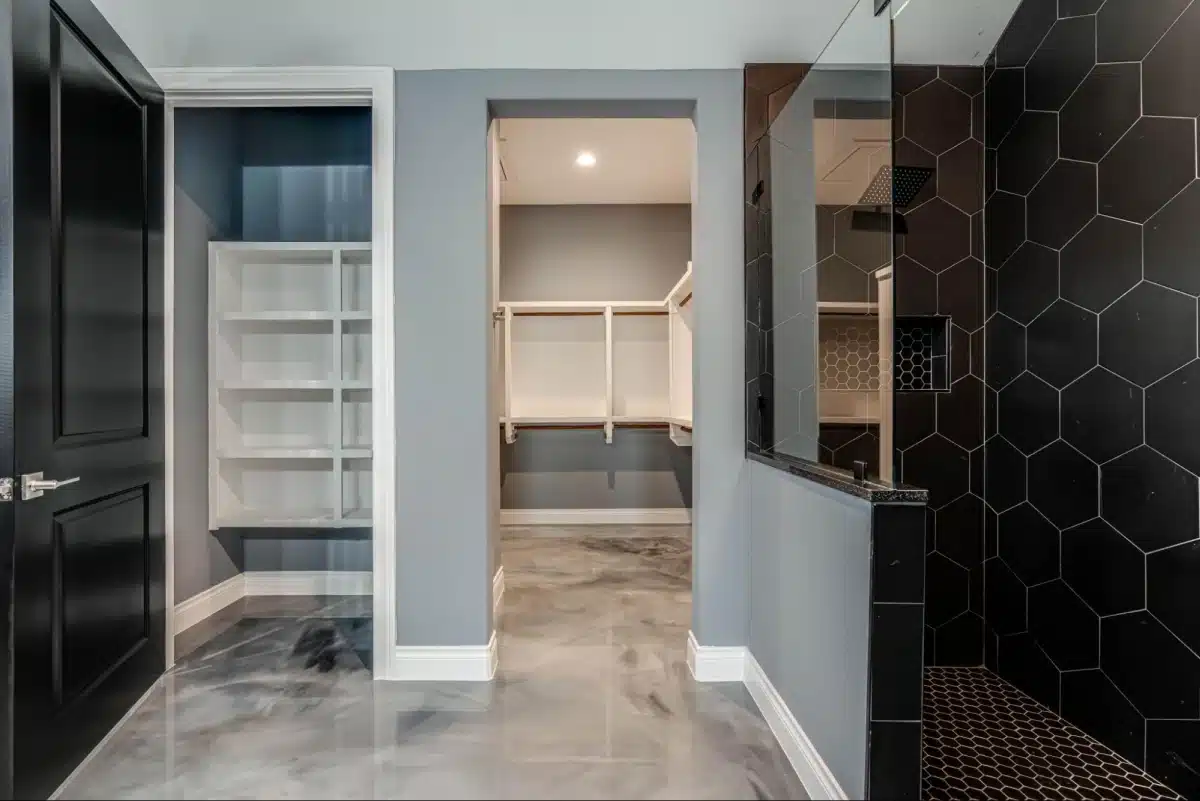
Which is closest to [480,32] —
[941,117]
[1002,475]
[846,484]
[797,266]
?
[797,266]

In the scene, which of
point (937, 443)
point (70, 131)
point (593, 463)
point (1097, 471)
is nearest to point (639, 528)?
point (593, 463)

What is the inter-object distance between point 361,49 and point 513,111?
0.56 metres

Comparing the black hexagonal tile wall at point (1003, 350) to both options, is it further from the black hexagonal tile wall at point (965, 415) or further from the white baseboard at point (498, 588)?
the white baseboard at point (498, 588)

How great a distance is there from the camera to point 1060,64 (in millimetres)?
2152

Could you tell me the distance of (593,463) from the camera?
5062 millimetres

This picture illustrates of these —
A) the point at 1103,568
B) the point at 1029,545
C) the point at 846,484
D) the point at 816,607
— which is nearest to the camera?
the point at 846,484

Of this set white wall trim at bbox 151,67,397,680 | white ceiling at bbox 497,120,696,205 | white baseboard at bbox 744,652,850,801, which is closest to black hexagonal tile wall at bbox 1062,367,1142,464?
white baseboard at bbox 744,652,850,801

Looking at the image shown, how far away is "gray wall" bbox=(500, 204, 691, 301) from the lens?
16.4ft

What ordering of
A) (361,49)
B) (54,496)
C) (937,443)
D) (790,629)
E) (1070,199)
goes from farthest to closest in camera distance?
(937,443)
(361,49)
(1070,199)
(790,629)
(54,496)

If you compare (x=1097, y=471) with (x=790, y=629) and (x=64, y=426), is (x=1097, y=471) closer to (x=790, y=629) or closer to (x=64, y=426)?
(x=790, y=629)

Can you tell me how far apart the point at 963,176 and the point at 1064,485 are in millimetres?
1178

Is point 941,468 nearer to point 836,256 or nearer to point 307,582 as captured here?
point 836,256

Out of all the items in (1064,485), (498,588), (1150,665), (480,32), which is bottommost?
(498,588)

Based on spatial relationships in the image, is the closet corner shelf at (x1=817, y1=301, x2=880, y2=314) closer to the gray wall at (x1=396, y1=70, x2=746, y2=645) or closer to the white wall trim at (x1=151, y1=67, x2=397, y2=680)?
the gray wall at (x1=396, y1=70, x2=746, y2=645)
